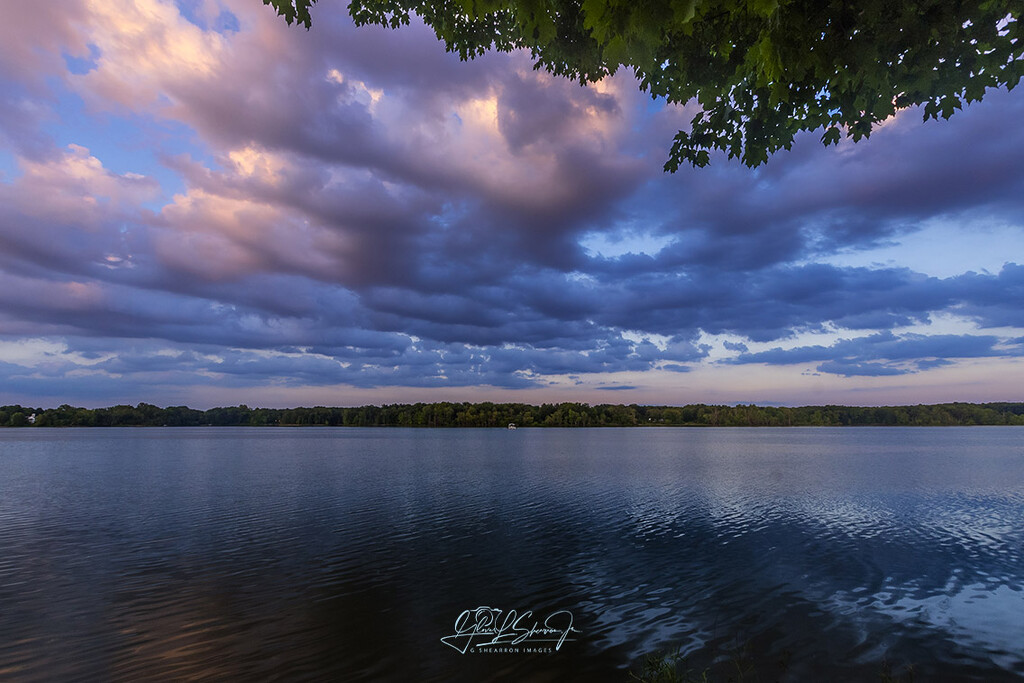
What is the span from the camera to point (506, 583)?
68.2 ft

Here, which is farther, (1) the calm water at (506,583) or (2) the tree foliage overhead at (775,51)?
(1) the calm water at (506,583)

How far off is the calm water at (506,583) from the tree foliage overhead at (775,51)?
Result: 48.3 feet

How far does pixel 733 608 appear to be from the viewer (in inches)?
698

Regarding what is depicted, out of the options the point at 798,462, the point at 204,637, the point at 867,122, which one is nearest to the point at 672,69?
the point at 867,122

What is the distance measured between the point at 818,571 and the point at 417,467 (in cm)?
6014

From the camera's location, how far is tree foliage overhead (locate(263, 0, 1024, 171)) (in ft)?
20.0

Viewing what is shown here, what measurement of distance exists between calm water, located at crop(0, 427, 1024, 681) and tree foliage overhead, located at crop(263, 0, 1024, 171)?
1473 cm

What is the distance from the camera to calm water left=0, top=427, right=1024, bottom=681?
14070mm

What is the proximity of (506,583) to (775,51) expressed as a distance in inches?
819

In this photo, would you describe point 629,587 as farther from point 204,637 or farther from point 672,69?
point 672,69

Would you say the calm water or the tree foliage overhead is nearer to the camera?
the tree foliage overhead

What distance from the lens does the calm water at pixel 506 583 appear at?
46.2 feet

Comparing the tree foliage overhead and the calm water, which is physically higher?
the tree foliage overhead

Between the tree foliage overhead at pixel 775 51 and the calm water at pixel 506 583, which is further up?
the tree foliage overhead at pixel 775 51
